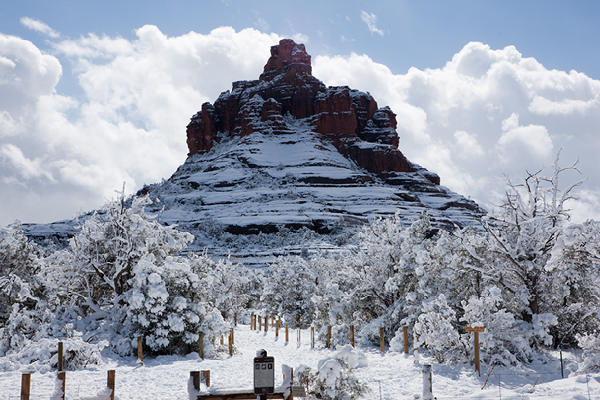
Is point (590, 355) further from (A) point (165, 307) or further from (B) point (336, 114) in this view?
(B) point (336, 114)

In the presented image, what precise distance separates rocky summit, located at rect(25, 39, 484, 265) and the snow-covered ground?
64523 millimetres

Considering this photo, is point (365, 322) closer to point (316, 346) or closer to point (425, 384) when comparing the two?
point (316, 346)

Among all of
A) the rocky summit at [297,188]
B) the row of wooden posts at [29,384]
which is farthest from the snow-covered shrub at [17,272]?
the rocky summit at [297,188]

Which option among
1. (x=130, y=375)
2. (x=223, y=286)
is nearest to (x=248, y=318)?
(x=223, y=286)

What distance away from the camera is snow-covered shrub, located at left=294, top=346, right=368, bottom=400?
397 inches

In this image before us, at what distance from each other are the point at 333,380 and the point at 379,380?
246 centimetres

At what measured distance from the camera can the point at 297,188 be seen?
136 m

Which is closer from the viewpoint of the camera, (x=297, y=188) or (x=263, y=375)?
(x=263, y=375)

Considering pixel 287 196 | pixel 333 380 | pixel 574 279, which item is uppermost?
pixel 287 196

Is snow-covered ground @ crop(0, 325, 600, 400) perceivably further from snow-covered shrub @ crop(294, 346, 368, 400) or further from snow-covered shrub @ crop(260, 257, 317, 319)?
snow-covered shrub @ crop(260, 257, 317, 319)

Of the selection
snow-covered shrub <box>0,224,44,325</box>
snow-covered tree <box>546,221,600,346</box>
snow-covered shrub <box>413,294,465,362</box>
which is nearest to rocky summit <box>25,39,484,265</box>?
snow-covered shrub <box>0,224,44,325</box>

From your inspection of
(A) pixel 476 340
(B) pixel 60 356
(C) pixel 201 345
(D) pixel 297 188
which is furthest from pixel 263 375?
(D) pixel 297 188

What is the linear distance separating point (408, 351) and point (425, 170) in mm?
171147

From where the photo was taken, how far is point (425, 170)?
181m
